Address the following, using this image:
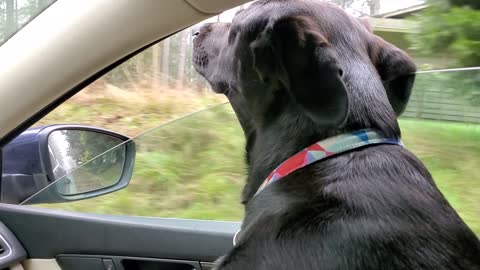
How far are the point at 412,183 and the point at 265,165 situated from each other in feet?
1.39

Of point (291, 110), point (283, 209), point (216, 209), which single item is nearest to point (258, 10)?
point (291, 110)

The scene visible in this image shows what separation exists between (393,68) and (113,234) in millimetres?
1111

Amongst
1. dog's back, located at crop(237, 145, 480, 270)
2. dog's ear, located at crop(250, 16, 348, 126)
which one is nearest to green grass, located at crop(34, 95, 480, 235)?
dog's ear, located at crop(250, 16, 348, 126)

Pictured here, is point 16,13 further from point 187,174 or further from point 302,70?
point 302,70

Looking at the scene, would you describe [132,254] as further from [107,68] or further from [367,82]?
Answer: [367,82]

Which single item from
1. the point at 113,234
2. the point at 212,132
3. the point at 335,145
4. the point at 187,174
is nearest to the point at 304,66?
the point at 335,145

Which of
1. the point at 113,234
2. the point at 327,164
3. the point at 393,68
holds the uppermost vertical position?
the point at 393,68

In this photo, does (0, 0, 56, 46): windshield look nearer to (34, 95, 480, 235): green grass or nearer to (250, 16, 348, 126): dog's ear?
(34, 95, 480, 235): green grass

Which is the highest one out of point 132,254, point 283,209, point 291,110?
point 291,110

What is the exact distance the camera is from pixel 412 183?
1729 mm

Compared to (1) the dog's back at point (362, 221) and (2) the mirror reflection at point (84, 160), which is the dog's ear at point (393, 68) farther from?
(2) the mirror reflection at point (84, 160)

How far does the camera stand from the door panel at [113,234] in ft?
7.86

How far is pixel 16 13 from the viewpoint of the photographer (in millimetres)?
2217

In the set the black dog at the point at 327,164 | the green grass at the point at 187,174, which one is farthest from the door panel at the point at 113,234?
the black dog at the point at 327,164
